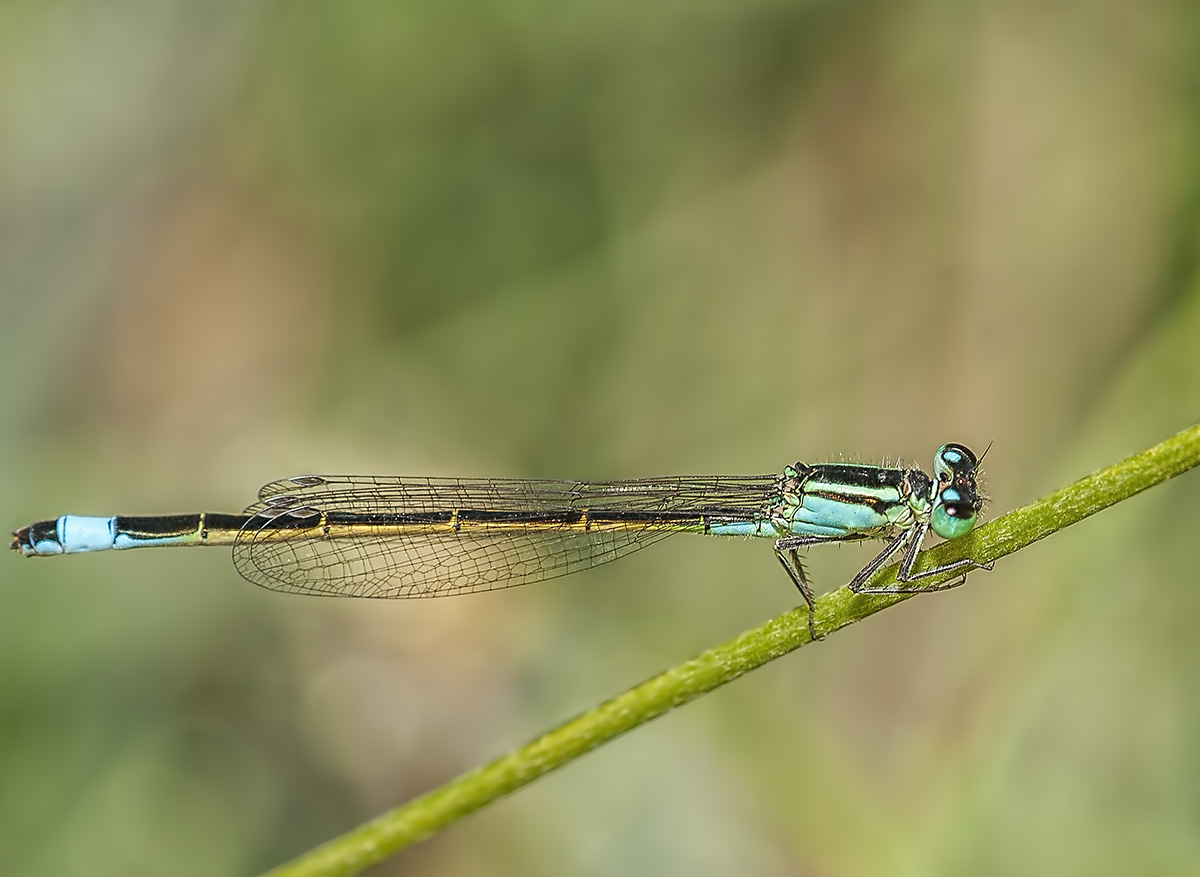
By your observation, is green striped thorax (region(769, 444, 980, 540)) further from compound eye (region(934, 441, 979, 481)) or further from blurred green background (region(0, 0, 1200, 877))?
blurred green background (region(0, 0, 1200, 877))

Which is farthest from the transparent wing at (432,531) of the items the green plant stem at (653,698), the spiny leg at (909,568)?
the green plant stem at (653,698)

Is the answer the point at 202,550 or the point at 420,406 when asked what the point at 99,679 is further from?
the point at 420,406

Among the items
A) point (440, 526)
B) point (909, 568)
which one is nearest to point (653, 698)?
point (909, 568)

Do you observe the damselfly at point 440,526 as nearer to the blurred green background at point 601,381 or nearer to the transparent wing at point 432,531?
the transparent wing at point 432,531

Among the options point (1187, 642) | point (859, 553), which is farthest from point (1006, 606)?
point (859, 553)

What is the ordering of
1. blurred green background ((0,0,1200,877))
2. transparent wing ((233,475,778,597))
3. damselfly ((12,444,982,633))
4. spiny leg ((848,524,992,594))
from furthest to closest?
blurred green background ((0,0,1200,877))
transparent wing ((233,475,778,597))
damselfly ((12,444,982,633))
spiny leg ((848,524,992,594))

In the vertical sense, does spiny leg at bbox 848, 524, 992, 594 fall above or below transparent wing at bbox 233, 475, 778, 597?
below

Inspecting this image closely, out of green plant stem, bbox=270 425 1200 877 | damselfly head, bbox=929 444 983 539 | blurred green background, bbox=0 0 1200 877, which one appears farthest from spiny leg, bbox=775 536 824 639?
green plant stem, bbox=270 425 1200 877
